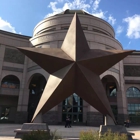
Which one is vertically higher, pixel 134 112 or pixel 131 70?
pixel 131 70

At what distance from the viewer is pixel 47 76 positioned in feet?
85.3

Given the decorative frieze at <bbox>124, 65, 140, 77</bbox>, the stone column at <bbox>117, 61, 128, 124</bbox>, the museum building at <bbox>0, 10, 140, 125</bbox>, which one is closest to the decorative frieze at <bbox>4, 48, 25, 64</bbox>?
the museum building at <bbox>0, 10, 140, 125</bbox>

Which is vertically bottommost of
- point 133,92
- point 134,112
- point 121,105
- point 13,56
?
point 134,112

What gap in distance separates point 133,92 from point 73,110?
13.8 meters

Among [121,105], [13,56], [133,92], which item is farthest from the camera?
[133,92]

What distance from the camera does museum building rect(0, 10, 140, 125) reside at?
86.5 ft

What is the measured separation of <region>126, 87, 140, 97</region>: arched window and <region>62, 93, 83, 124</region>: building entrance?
11.4 m

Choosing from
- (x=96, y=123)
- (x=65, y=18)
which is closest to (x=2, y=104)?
(x=96, y=123)

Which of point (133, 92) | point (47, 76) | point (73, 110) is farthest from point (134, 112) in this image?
point (47, 76)

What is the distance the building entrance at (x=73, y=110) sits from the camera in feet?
86.2

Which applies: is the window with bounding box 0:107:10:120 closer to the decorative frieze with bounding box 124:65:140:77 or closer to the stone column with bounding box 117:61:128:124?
the stone column with bounding box 117:61:128:124

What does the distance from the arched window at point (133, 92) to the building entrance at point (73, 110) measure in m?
11.4

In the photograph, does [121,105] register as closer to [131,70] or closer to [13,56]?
[131,70]

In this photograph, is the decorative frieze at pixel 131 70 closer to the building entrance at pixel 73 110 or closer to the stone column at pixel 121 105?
the stone column at pixel 121 105
